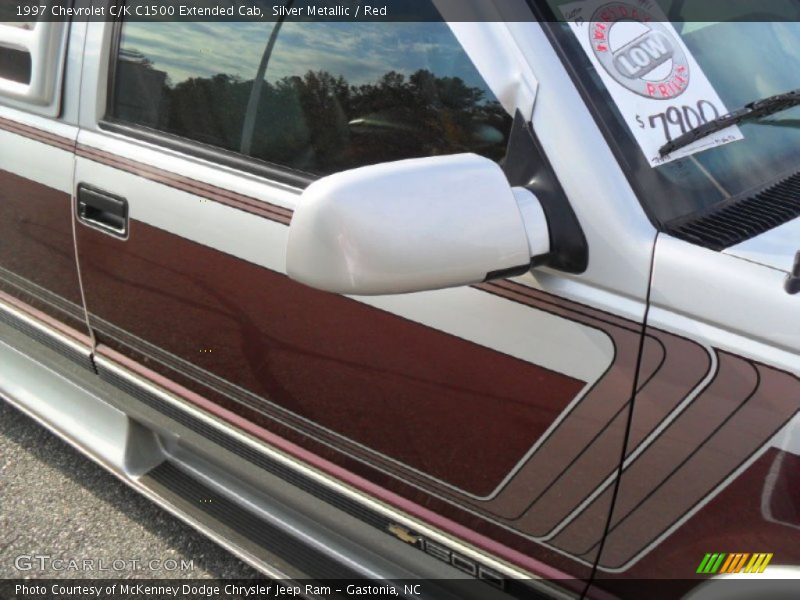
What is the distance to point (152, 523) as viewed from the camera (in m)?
2.72

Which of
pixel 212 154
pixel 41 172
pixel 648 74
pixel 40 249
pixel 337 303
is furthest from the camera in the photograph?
pixel 40 249

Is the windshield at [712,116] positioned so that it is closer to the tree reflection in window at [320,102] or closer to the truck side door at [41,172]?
the tree reflection in window at [320,102]

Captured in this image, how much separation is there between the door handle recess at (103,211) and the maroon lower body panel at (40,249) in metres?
0.07

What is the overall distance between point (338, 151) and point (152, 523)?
1.50m

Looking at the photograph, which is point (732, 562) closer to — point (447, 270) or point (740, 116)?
point (447, 270)

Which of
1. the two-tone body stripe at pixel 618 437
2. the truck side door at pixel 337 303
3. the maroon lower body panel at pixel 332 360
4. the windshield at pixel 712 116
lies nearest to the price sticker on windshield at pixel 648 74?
the windshield at pixel 712 116

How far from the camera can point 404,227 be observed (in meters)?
1.31

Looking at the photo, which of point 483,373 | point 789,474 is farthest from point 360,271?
point 789,474

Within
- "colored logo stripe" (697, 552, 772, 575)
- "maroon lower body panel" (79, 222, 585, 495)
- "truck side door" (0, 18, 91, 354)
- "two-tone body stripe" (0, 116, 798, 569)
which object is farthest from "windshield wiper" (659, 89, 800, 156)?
"truck side door" (0, 18, 91, 354)

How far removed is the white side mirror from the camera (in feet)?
4.29

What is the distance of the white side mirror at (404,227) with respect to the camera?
1.31m

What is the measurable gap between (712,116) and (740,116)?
6cm

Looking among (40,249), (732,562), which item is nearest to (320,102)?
(40,249)

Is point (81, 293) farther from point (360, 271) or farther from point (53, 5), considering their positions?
point (360, 271)
